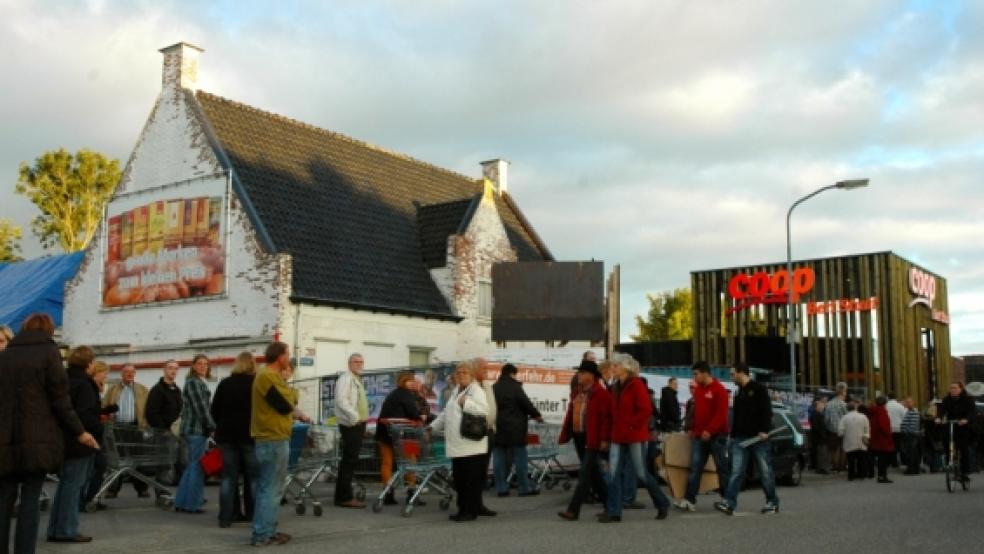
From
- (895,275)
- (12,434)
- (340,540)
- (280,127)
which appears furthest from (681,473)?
(895,275)

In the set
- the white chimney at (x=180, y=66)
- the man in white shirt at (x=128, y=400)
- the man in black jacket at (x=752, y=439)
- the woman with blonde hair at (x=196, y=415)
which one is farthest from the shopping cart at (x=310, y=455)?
A: the white chimney at (x=180, y=66)

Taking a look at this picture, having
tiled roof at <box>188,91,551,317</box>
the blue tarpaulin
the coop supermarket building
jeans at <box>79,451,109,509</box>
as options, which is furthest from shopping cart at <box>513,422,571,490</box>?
the coop supermarket building

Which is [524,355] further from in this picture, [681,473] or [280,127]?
[681,473]

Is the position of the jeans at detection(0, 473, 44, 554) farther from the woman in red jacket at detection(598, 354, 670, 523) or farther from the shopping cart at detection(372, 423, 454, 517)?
the woman in red jacket at detection(598, 354, 670, 523)

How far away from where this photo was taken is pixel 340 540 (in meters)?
10.5

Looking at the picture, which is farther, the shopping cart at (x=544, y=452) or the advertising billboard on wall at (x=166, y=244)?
the advertising billboard on wall at (x=166, y=244)

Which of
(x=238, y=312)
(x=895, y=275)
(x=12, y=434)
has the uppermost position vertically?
(x=895, y=275)

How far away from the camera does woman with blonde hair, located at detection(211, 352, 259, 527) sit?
11.3 metres

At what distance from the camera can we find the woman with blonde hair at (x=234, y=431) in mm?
11266

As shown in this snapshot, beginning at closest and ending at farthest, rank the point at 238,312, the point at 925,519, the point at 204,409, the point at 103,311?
the point at 925,519, the point at 204,409, the point at 238,312, the point at 103,311

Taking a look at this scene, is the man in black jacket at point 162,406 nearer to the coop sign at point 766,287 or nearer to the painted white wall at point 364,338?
the painted white wall at point 364,338

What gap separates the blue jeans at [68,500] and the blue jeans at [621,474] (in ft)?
18.0

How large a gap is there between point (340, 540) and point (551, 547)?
2.16 metres

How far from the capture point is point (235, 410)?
11297 mm
